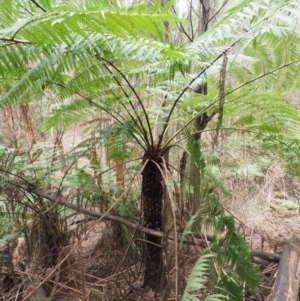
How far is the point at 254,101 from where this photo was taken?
156 cm

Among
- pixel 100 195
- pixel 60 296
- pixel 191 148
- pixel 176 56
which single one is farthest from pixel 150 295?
pixel 176 56

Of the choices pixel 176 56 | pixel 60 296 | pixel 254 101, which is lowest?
pixel 60 296

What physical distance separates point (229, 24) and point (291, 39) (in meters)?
0.44

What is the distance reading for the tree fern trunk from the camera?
154 centimetres

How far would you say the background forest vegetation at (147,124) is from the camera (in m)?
1.01

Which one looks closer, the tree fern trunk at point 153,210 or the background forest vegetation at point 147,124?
the background forest vegetation at point 147,124

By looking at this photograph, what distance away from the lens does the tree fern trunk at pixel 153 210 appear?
1.54 m

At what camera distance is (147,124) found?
157cm

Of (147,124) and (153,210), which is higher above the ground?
(147,124)

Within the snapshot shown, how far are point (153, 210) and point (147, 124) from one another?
1.58 feet

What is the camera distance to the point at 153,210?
1616 millimetres

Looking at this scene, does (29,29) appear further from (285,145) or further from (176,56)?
(285,145)

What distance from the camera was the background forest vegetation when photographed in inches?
39.6

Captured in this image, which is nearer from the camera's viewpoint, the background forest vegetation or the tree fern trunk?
the background forest vegetation
